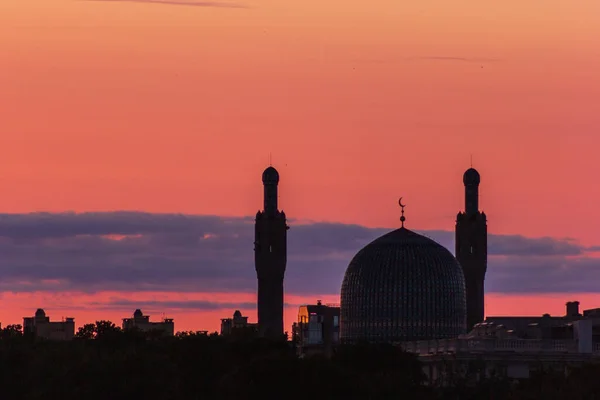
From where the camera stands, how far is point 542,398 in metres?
198

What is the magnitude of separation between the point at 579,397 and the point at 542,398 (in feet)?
8.03

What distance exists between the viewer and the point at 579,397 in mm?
198500
